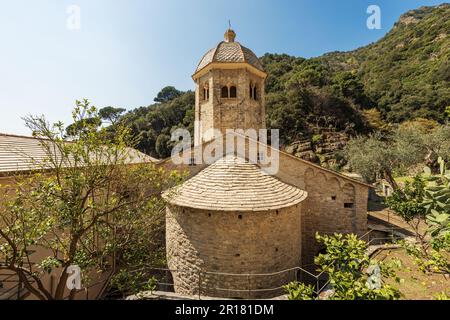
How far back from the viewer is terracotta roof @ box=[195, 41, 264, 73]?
12.6 meters

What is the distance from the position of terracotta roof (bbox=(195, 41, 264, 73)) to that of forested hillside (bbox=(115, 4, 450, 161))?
20.9 meters

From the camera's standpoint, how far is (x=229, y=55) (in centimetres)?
1280

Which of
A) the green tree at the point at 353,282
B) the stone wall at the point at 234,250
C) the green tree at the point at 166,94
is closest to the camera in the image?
the green tree at the point at 353,282

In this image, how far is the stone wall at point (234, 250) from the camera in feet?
25.6

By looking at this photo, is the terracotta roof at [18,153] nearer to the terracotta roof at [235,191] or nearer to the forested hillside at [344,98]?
the terracotta roof at [235,191]

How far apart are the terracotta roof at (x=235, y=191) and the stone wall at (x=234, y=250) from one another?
13.2 inches

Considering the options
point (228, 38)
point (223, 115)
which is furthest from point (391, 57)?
point (223, 115)

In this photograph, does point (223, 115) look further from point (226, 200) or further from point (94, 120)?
point (94, 120)

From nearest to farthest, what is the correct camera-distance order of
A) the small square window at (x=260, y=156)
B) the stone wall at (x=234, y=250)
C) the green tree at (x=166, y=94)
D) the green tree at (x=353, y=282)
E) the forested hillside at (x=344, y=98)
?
the green tree at (x=353, y=282) → the stone wall at (x=234, y=250) → the small square window at (x=260, y=156) → the forested hillside at (x=344, y=98) → the green tree at (x=166, y=94)

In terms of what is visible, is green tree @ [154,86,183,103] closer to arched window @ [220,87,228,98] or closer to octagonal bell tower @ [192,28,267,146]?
octagonal bell tower @ [192,28,267,146]

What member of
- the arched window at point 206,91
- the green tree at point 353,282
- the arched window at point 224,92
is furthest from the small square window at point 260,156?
the green tree at point 353,282

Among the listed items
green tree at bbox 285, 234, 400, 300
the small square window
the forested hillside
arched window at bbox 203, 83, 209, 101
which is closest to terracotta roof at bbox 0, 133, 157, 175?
the small square window

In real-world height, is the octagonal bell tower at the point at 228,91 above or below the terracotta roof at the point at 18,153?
above

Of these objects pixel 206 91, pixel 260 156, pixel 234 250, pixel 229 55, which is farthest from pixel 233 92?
pixel 234 250
